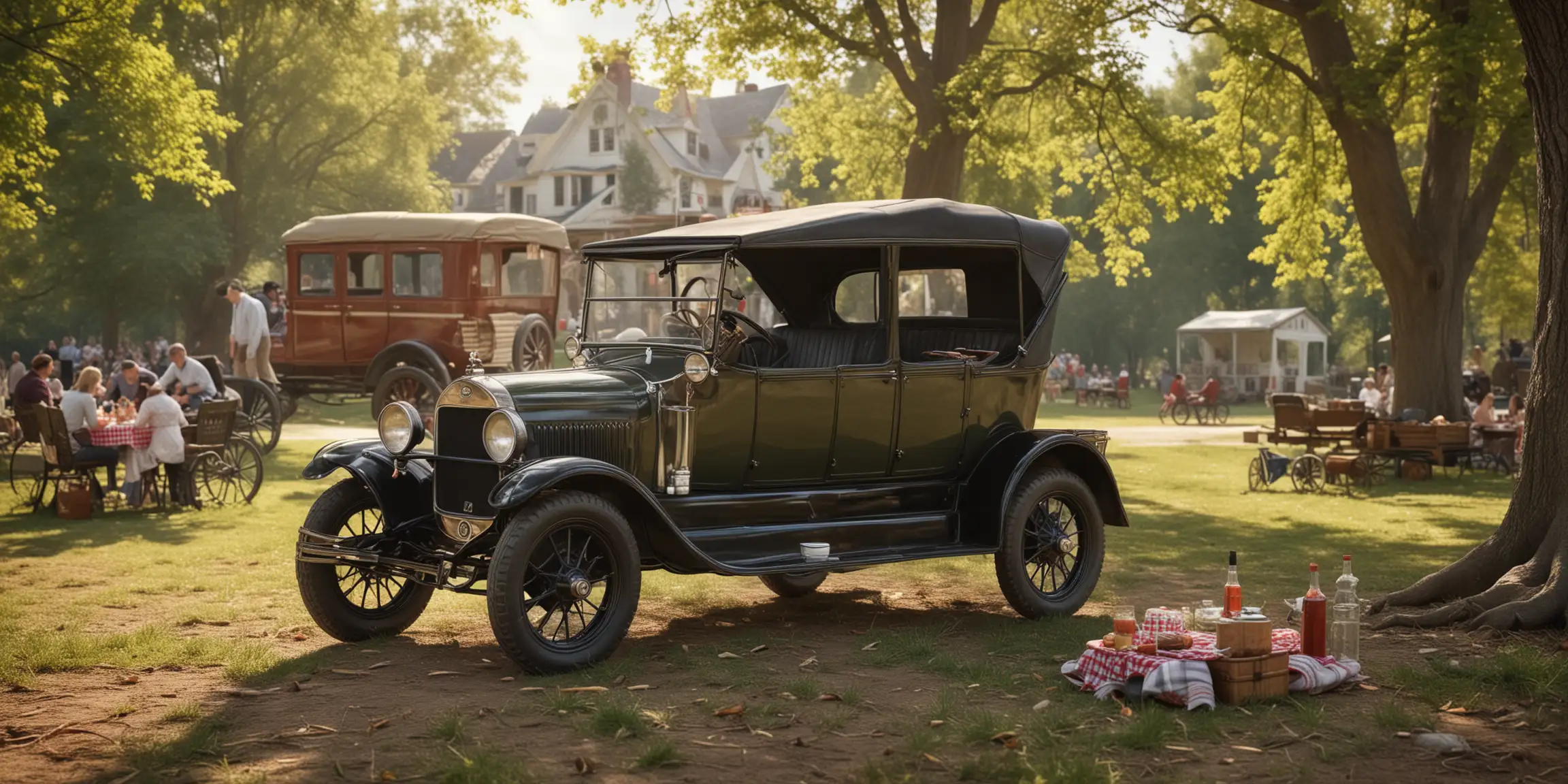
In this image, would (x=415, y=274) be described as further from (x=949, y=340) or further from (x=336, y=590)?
(x=336, y=590)

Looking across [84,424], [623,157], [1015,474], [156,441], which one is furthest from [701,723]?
[623,157]

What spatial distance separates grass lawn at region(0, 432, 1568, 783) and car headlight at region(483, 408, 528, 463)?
1.09 m

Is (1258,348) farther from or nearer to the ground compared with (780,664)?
farther from the ground

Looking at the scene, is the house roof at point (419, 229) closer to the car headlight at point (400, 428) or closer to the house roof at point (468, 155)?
the car headlight at point (400, 428)

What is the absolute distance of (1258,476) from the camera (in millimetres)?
18047

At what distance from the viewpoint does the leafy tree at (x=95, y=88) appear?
19031mm

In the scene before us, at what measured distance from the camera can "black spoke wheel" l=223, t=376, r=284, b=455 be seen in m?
18.7

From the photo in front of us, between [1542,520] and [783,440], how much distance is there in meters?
4.43

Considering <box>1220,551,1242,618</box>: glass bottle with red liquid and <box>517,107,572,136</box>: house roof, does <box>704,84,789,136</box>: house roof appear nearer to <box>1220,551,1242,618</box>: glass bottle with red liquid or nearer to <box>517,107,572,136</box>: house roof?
<box>517,107,572,136</box>: house roof

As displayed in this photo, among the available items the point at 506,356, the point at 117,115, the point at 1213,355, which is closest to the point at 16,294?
the point at 117,115

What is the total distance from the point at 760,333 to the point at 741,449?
91 cm

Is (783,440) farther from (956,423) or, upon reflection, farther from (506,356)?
(506,356)

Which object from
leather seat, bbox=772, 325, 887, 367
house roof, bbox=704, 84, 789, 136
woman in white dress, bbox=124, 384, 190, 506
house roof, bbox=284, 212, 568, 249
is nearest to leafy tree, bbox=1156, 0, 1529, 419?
house roof, bbox=284, 212, 568, 249

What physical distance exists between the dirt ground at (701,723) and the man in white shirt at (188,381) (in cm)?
976
